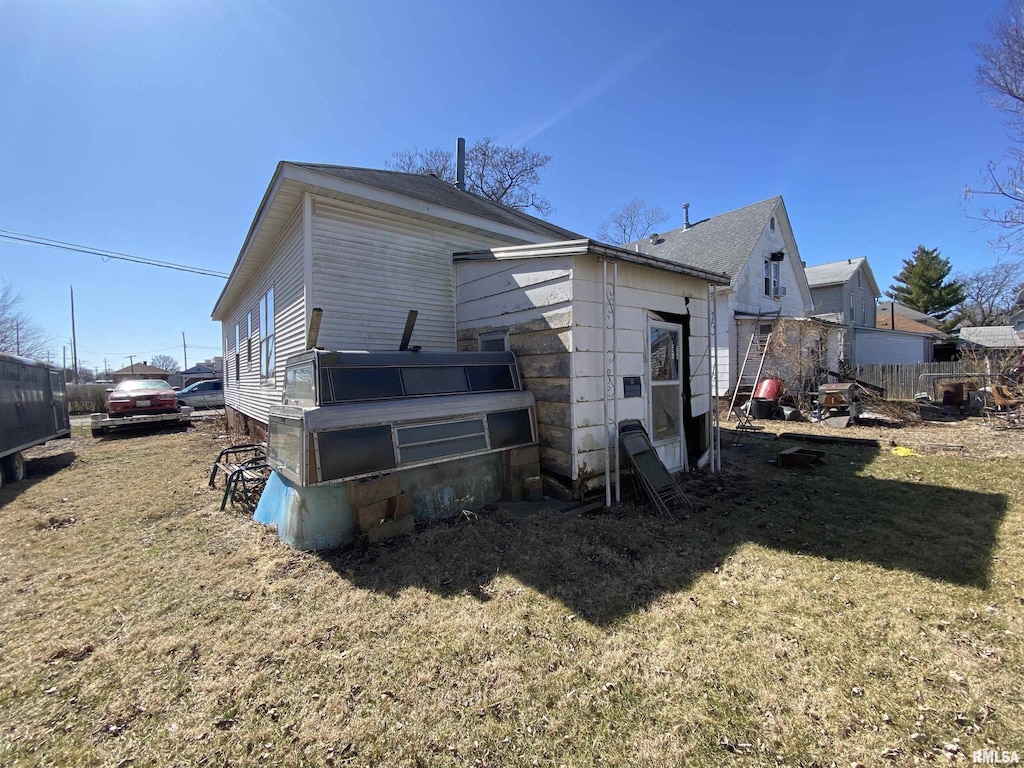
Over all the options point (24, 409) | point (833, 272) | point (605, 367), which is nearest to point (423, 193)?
point (605, 367)

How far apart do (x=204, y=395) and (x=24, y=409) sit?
1448cm

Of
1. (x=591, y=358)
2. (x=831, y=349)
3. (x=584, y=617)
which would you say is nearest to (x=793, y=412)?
(x=831, y=349)

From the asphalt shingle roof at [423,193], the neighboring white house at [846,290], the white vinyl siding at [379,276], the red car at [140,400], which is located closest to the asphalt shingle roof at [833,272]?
the neighboring white house at [846,290]

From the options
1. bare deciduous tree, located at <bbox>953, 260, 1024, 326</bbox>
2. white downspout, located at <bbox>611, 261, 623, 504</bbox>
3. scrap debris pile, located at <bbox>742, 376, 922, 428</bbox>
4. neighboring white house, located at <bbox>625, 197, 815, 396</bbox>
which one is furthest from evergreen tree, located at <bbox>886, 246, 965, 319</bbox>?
white downspout, located at <bbox>611, 261, 623, 504</bbox>

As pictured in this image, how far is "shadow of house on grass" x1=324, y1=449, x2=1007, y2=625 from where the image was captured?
3.33 m

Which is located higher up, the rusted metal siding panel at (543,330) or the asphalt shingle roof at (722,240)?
the asphalt shingle roof at (722,240)

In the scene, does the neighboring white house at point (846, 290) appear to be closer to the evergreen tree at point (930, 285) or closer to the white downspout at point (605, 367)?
the evergreen tree at point (930, 285)

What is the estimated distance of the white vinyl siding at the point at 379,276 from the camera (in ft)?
19.3

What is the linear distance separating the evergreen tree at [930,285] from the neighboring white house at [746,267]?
28295mm

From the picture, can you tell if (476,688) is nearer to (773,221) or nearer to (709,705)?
(709,705)

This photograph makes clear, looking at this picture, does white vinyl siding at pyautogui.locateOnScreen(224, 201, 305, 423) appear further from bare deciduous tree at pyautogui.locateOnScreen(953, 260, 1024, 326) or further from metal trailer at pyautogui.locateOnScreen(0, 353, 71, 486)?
bare deciduous tree at pyautogui.locateOnScreen(953, 260, 1024, 326)

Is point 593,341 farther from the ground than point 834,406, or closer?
farther from the ground

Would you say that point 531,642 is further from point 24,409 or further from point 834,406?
point 834,406

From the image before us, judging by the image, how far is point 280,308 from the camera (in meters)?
7.32
